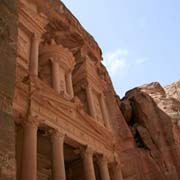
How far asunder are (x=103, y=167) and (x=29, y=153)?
5348 mm

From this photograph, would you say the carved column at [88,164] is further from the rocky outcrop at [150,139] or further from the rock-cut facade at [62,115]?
the rocky outcrop at [150,139]

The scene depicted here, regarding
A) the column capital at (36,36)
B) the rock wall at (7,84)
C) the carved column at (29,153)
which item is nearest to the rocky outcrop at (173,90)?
the column capital at (36,36)

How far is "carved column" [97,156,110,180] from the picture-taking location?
13.0 metres

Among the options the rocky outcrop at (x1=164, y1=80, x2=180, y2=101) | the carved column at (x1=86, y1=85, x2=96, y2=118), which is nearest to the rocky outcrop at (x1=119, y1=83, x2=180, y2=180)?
the rocky outcrop at (x1=164, y1=80, x2=180, y2=101)

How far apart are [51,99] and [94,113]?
17.0 ft

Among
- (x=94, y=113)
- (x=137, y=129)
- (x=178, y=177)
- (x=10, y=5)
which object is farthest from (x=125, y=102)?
(x=10, y=5)

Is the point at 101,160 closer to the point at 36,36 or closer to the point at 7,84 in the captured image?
the point at 36,36

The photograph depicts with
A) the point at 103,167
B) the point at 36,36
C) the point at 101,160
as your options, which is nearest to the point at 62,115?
the point at 101,160

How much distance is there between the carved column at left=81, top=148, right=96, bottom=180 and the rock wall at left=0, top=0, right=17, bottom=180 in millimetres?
8479

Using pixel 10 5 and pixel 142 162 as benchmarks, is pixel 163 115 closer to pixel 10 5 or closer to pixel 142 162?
pixel 142 162

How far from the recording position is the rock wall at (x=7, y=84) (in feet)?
11.7

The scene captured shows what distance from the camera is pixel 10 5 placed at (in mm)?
4891

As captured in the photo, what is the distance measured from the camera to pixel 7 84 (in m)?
4.18

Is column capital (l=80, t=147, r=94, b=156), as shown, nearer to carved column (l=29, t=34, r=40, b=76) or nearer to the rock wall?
carved column (l=29, t=34, r=40, b=76)
